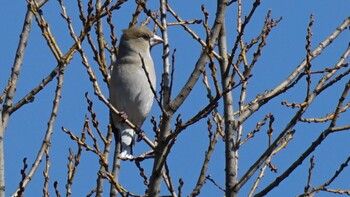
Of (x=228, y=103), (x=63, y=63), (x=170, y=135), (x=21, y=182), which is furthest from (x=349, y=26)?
(x=21, y=182)

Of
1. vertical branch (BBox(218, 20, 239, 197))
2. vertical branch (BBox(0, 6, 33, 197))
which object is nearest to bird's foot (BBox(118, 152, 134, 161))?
vertical branch (BBox(218, 20, 239, 197))

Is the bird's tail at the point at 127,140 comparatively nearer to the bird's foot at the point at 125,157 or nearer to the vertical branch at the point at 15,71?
the bird's foot at the point at 125,157

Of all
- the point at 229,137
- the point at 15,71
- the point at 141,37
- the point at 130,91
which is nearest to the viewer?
the point at 229,137

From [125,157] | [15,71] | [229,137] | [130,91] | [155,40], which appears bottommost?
[229,137]

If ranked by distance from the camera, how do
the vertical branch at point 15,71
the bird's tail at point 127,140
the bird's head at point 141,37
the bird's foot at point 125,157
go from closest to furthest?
1. the bird's foot at point 125,157
2. the vertical branch at point 15,71
3. the bird's tail at point 127,140
4. the bird's head at point 141,37

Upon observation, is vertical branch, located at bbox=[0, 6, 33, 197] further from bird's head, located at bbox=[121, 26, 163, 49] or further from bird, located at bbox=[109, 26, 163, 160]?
bird's head, located at bbox=[121, 26, 163, 49]

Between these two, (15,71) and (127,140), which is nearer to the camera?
(15,71)

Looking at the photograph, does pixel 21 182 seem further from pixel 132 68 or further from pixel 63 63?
pixel 132 68

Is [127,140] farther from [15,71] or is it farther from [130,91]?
[15,71]

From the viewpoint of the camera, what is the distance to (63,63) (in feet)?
17.0

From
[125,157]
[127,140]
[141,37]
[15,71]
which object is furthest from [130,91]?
[15,71]

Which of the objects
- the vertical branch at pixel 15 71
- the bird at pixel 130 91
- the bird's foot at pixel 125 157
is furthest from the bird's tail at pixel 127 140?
the vertical branch at pixel 15 71

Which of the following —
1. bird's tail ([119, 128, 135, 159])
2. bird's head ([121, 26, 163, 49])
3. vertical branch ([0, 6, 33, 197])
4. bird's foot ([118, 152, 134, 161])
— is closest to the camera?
bird's foot ([118, 152, 134, 161])

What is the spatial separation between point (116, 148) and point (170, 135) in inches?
94.5
